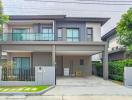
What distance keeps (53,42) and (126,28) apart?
22.2 feet

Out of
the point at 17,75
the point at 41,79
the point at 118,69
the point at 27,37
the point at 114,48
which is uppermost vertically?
the point at 27,37

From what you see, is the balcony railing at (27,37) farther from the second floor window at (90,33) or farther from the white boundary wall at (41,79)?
the white boundary wall at (41,79)

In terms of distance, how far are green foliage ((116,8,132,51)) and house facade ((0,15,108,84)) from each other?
218 cm

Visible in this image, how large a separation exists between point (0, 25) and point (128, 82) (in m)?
12.3

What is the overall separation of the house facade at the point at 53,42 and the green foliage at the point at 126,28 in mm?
2182

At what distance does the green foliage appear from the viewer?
22.7m

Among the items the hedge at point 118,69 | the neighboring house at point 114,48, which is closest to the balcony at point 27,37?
the hedge at point 118,69

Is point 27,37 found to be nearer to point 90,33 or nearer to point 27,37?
point 27,37

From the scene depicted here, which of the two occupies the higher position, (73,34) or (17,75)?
(73,34)

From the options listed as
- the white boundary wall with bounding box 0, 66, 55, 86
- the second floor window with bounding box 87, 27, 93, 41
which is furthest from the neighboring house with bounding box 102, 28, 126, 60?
the white boundary wall with bounding box 0, 66, 55, 86

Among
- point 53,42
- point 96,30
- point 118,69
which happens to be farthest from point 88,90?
point 96,30

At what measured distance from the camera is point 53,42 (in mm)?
24969

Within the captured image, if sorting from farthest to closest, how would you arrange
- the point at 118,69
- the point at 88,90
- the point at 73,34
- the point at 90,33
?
1. the point at 90,33
2. the point at 73,34
3. the point at 118,69
4. the point at 88,90

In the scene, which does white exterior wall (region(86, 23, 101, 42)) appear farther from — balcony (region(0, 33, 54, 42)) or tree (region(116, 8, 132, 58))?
tree (region(116, 8, 132, 58))
